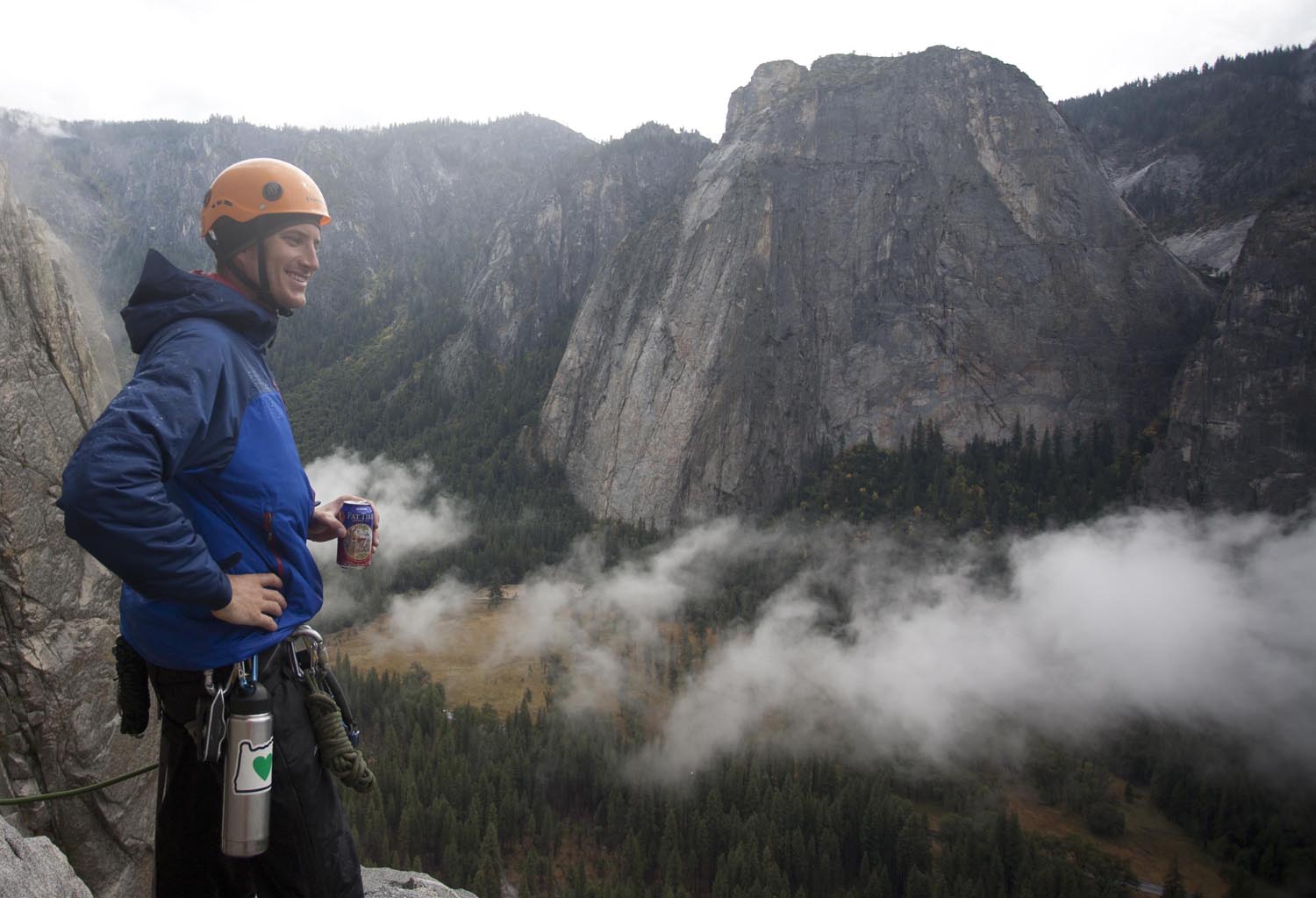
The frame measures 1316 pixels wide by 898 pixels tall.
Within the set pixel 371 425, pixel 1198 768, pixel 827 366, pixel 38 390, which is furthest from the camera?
pixel 371 425

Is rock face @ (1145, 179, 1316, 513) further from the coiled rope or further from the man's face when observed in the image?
the man's face

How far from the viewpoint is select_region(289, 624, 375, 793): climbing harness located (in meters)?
3.74

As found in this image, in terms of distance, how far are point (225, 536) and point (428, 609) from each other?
75727mm

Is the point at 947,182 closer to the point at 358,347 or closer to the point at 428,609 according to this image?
the point at 428,609

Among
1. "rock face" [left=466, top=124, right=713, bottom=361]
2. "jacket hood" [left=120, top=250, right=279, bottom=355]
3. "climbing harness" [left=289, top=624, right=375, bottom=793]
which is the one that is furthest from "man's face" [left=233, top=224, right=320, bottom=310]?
"rock face" [left=466, top=124, right=713, bottom=361]

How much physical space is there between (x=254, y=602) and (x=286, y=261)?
1815 millimetres

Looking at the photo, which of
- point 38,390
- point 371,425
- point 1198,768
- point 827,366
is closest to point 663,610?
point 827,366

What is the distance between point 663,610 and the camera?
7325 centimetres

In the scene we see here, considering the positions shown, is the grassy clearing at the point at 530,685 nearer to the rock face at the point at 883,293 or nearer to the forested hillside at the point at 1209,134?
the rock face at the point at 883,293

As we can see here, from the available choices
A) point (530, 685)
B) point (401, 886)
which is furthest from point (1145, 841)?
point (401, 886)

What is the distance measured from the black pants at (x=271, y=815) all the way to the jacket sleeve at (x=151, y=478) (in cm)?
82

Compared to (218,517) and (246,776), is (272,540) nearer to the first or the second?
(218,517)

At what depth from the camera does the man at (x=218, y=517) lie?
284 cm

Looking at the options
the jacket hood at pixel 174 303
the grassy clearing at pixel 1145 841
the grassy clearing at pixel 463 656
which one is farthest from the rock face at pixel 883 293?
the jacket hood at pixel 174 303
